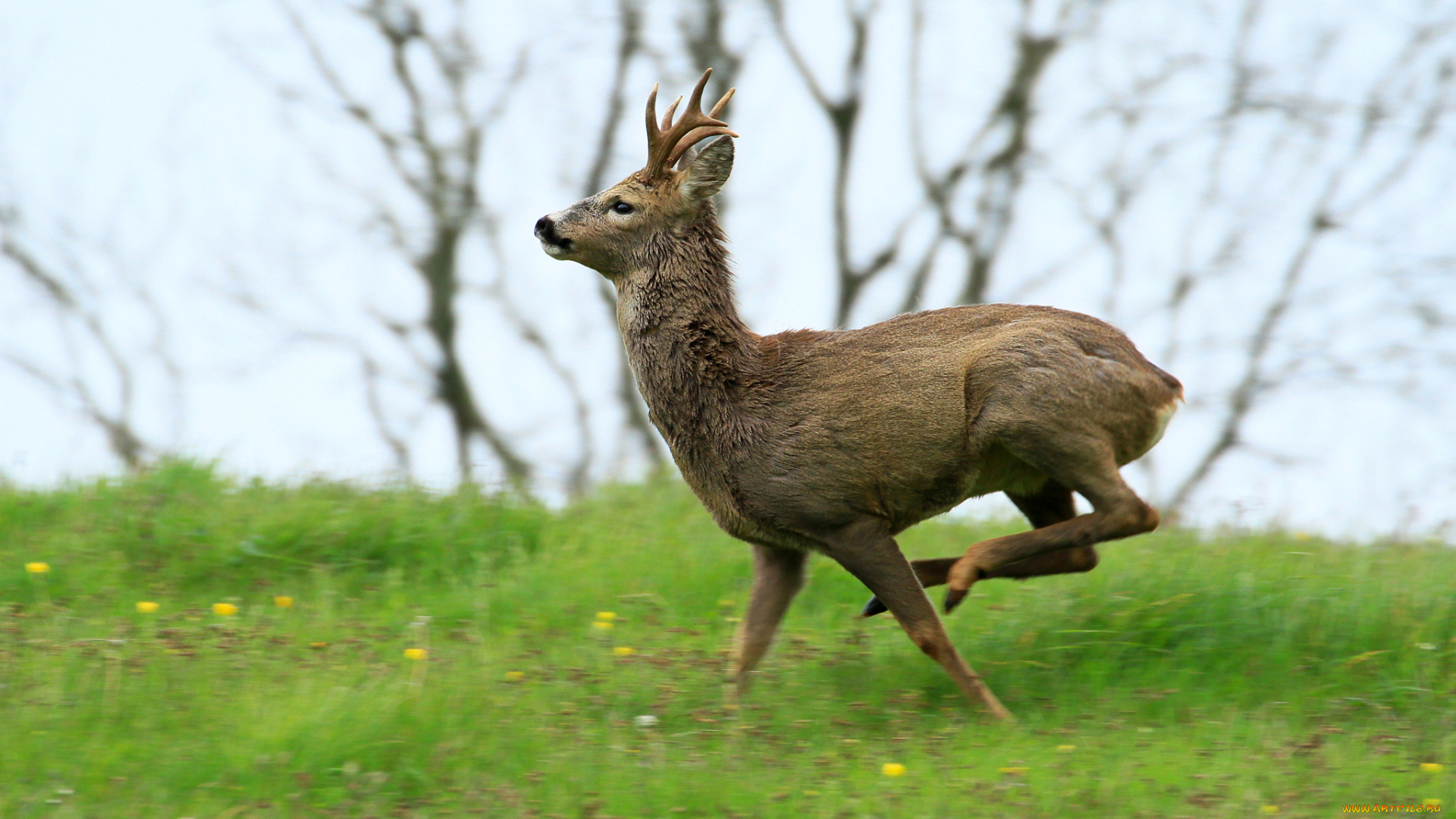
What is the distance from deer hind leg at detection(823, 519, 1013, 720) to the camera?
563 cm

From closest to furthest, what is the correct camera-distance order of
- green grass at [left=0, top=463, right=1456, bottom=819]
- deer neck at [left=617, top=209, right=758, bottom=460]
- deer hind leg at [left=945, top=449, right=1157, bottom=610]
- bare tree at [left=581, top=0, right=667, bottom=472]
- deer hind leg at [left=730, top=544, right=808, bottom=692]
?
green grass at [left=0, top=463, right=1456, bottom=819]
deer hind leg at [left=945, top=449, right=1157, bottom=610]
deer neck at [left=617, top=209, right=758, bottom=460]
deer hind leg at [left=730, top=544, right=808, bottom=692]
bare tree at [left=581, top=0, right=667, bottom=472]

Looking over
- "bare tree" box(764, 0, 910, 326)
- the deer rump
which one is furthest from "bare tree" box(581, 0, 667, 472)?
the deer rump

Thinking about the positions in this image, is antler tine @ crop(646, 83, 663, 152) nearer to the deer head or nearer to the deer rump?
the deer head

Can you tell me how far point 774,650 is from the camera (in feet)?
21.6

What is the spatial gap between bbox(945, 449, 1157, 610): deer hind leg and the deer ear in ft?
5.67

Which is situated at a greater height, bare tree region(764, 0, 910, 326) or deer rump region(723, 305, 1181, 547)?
bare tree region(764, 0, 910, 326)

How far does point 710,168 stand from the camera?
6.03 metres

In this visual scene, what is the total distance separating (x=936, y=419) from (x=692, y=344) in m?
1.07

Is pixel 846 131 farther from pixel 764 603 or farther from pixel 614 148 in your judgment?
pixel 764 603

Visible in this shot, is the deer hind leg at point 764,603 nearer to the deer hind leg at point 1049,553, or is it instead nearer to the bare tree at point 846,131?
the deer hind leg at point 1049,553

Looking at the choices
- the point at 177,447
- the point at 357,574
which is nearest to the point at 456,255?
the point at 177,447

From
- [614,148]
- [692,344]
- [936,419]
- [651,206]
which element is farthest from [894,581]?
[614,148]

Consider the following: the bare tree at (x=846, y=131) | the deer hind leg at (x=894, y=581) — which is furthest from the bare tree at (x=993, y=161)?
the deer hind leg at (x=894, y=581)

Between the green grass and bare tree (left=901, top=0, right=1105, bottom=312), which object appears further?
bare tree (left=901, top=0, right=1105, bottom=312)
